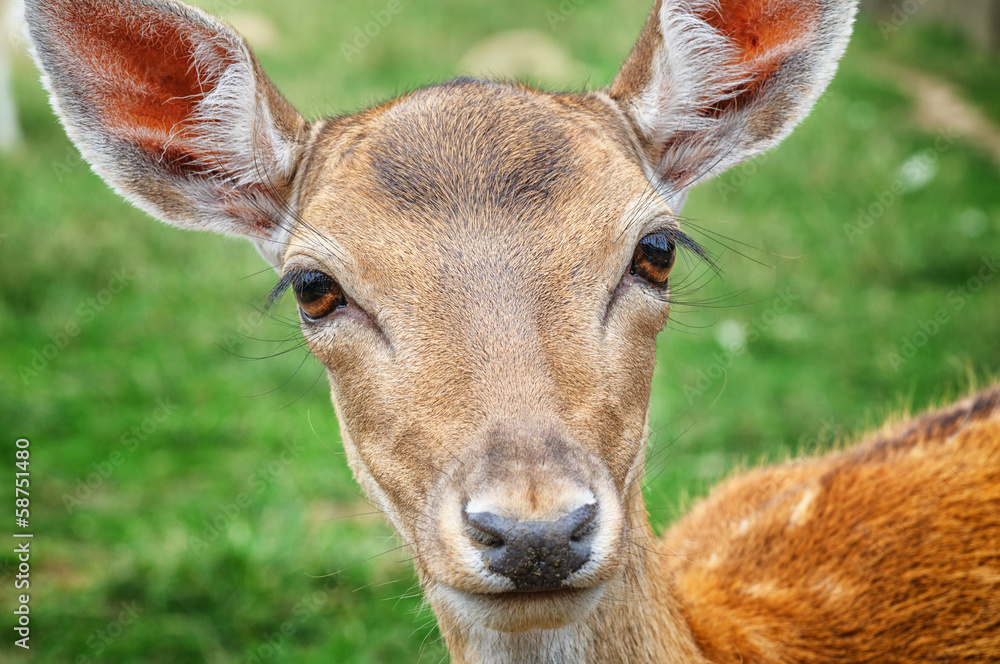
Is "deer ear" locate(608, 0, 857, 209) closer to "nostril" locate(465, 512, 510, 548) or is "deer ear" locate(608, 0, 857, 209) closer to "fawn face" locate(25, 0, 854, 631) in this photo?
"fawn face" locate(25, 0, 854, 631)

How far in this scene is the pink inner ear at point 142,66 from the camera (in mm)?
3025

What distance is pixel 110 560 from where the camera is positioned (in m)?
5.39

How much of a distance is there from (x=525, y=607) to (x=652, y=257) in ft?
3.73

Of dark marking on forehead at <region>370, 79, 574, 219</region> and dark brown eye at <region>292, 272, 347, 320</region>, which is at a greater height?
dark marking on forehead at <region>370, 79, 574, 219</region>

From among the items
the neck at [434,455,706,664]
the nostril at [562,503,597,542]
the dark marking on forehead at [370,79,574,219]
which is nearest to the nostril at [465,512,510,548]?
the nostril at [562,503,597,542]

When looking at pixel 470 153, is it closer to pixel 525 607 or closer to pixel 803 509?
pixel 525 607

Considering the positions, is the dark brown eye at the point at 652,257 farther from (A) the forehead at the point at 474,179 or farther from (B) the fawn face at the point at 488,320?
(A) the forehead at the point at 474,179

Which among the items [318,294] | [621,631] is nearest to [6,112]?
[318,294]

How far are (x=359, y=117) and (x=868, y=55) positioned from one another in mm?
13853

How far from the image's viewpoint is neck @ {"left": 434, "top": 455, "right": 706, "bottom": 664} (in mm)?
2713

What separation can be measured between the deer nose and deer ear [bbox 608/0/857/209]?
1.67m

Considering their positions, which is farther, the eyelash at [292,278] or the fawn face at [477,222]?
the eyelash at [292,278]

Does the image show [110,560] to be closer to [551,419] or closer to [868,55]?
[551,419]

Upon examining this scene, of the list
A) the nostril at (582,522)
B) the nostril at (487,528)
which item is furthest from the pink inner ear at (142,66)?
the nostril at (582,522)
